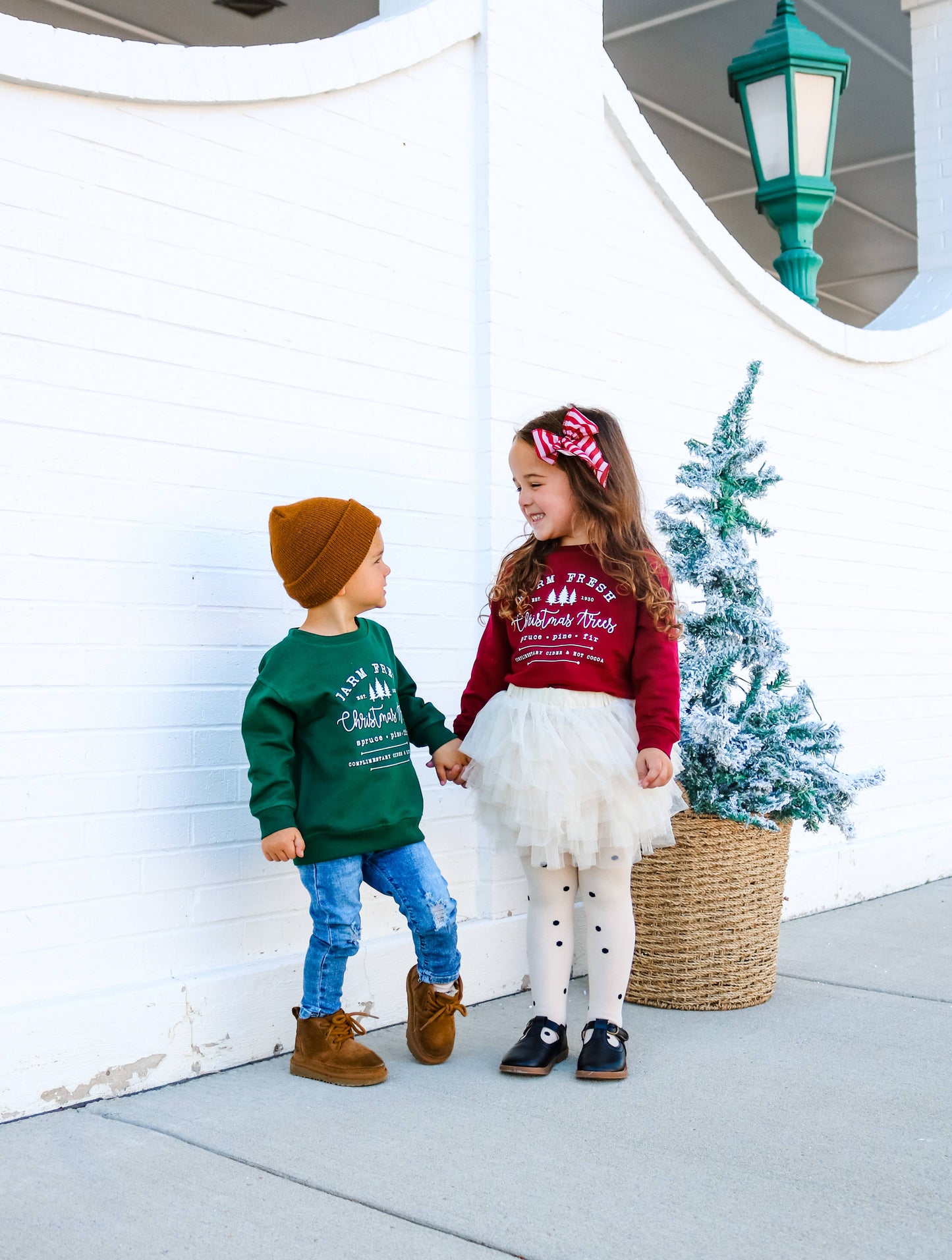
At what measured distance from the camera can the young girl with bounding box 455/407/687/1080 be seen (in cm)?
281

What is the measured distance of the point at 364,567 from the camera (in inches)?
112

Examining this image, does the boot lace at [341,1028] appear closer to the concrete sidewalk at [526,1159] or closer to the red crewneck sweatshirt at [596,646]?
the concrete sidewalk at [526,1159]

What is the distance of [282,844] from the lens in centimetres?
258

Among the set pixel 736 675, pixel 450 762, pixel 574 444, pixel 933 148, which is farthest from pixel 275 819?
pixel 933 148

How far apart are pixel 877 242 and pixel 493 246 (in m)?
8.46

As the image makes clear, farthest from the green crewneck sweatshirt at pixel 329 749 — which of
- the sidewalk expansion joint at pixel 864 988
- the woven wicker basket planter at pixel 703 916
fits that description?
the sidewalk expansion joint at pixel 864 988

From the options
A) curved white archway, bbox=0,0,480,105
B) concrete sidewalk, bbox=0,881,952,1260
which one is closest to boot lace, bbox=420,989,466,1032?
concrete sidewalk, bbox=0,881,952,1260

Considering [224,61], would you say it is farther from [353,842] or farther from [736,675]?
[736,675]

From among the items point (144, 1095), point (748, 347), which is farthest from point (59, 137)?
point (748, 347)

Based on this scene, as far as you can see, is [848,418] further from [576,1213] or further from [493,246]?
[576,1213]

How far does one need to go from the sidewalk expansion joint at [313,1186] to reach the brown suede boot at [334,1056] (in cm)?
40

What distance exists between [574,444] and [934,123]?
4.04 meters

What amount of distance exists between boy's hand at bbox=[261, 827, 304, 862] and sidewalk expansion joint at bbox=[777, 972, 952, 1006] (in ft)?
5.89

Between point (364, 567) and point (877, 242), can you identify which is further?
point (877, 242)
